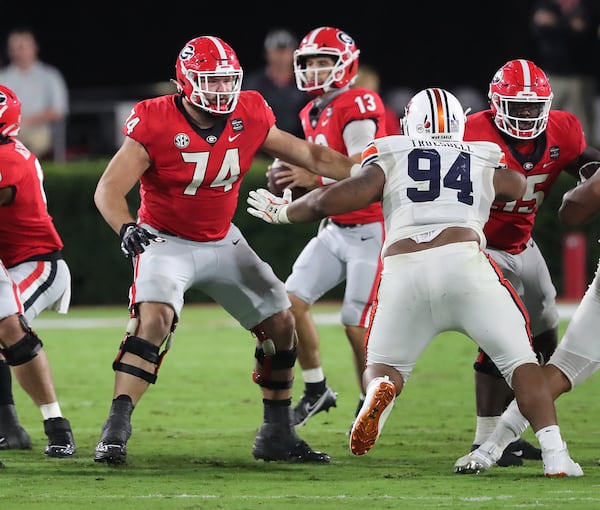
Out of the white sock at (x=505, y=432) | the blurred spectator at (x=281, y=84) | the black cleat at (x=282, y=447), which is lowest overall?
the black cleat at (x=282, y=447)

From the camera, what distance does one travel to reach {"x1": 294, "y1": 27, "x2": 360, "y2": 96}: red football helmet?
25.8ft

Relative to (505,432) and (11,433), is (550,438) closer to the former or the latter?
(505,432)

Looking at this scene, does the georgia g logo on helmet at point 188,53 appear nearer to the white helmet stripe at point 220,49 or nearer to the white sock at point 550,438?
the white helmet stripe at point 220,49

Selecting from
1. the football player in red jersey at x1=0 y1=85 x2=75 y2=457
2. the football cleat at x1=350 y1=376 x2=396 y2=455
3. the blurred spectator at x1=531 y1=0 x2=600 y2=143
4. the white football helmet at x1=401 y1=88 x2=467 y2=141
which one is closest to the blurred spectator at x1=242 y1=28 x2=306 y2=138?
the blurred spectator at x1=531 y1=0 x2=600 y2=143

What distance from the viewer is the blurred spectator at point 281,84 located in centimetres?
1348

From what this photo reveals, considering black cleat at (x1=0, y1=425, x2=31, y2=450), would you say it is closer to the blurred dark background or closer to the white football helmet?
the white football helmet

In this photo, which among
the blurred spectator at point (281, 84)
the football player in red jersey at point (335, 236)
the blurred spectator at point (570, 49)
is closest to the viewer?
the football player in red jersey at point (335, 236)

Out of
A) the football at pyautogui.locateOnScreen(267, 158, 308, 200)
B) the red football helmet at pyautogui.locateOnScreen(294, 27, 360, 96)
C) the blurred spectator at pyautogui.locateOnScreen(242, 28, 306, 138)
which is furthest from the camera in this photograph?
the blurred spectator at pyautogui.locateOnScreen(242, 28, 306, 138)

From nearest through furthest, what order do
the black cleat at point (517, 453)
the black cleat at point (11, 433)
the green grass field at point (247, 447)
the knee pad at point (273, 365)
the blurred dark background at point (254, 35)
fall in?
the green grass field at point (247, 447) < the black cleat at point (517, 453) < the knee pad at point (273, 365) < the black cleat at point (11, 433) < the blurred dark background at point (254, 35)

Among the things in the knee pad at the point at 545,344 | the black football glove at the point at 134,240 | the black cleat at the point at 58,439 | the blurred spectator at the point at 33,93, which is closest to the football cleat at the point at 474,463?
the knee pad at the point at 545,344

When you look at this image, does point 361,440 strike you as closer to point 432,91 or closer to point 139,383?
point 139,383

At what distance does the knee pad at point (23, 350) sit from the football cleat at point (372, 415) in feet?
6.08

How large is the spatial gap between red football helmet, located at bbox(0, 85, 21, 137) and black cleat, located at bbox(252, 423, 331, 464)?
2.06 meters

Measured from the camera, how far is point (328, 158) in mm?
6848
